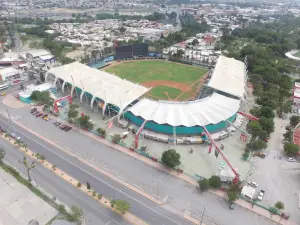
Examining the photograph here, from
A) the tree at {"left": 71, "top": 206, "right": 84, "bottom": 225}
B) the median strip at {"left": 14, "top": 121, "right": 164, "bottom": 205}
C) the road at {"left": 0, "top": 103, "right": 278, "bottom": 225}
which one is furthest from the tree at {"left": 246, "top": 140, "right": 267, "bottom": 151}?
the tree at {"left": 71, "top": 206, "right": 84, "bottom": 225}

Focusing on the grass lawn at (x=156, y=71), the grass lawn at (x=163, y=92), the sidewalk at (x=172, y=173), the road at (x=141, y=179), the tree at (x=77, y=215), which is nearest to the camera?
the tree at (x=77, y=215)

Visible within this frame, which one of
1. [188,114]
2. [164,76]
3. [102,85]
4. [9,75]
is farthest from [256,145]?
[9,75]

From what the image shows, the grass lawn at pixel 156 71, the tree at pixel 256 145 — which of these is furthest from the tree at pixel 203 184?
the grass lawn at pixel 156 71

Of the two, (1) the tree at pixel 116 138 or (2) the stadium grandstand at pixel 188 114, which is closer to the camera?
(1) the tree at pixel 116 138

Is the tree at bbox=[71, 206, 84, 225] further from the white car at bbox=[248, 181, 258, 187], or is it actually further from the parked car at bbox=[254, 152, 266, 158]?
the parked car at bbox=[254, 152, 266, 158]

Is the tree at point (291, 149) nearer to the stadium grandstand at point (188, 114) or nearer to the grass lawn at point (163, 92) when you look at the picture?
the stadium grandstand at point (188, 114)

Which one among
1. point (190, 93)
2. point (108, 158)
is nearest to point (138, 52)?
point (190, 93)
